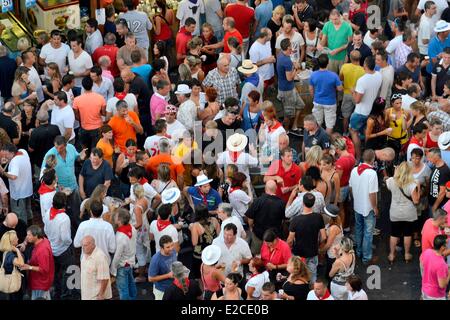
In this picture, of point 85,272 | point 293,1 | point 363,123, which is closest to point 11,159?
point 85,272

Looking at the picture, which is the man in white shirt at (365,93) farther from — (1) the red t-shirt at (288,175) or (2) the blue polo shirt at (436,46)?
(1) the red t-shirt at (288,175)

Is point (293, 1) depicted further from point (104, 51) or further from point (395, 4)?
point (104, 51)

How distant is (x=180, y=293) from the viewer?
42.7 feet

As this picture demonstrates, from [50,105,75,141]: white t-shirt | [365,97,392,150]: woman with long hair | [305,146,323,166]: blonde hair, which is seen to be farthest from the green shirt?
[50,105,75,141]: white t-shirt

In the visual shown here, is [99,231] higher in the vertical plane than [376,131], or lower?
lower

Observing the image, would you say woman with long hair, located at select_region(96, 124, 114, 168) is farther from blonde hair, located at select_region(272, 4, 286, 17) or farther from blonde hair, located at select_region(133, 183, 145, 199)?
blonde hair, located at select_region(272, 4, 286, 17)

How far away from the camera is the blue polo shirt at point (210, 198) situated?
1482 cm

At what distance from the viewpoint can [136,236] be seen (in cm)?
1430

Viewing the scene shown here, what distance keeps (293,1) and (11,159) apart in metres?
→ 7.37

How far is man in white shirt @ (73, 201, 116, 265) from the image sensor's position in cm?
1381

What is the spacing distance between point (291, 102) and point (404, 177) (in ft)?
11.8

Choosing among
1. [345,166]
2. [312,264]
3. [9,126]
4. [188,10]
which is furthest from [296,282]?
[188,10]

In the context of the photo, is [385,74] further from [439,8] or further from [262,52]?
[439,8]
